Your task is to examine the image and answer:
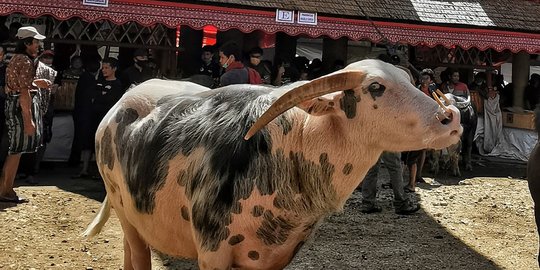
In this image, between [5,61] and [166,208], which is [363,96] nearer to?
[166,208]

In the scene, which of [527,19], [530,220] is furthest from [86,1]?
[527,19]

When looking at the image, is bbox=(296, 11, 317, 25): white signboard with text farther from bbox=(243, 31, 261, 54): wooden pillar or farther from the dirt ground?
the dirt ground

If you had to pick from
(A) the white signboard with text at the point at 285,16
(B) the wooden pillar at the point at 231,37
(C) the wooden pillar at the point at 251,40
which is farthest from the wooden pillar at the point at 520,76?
(A) the white signboard with text at the point at 285,16

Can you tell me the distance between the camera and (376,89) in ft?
8.44

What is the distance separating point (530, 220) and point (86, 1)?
6.39 meters

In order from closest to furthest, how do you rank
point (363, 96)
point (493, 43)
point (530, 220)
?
1. point (363, 96)
2. point (530, 220)
3. point (493, 43)

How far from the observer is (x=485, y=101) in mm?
13062

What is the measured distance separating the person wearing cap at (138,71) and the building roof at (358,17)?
3.23 ft

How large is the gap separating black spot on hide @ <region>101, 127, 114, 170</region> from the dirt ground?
1.99m

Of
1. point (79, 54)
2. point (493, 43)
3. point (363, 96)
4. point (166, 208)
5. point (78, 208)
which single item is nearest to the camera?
point (363, 96)

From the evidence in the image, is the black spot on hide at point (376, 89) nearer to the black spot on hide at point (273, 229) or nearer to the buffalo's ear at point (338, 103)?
the buffalo's ear at point (338, 103)

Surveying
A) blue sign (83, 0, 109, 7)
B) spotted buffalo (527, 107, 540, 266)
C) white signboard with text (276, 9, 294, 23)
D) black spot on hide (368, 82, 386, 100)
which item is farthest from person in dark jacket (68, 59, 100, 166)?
black spot on hide (368, 82, 386, 100)

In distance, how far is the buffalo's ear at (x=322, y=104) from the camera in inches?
103

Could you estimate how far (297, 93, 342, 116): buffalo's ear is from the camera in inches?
103
